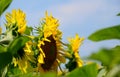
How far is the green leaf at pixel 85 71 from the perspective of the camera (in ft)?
1.60

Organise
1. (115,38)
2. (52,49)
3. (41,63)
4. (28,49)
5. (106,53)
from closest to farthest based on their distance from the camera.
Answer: (106,53)
(115,38)
(28,49)
(41,63)
(52,49)

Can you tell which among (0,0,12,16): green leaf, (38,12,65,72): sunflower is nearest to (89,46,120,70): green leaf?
(0,0,12,16): green leaf

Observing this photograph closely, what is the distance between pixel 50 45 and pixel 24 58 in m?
0.23

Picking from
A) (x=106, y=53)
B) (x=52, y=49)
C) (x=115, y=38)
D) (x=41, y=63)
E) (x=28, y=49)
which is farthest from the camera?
(x=52, y=49)

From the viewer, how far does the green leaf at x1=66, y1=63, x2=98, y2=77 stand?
49 cm

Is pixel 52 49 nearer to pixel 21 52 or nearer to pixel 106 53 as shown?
pixel 21 52

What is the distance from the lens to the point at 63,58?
5.73 feet

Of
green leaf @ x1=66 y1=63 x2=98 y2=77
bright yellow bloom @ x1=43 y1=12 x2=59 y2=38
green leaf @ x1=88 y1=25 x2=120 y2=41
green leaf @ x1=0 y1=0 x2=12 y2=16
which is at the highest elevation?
green leaf @ x1=0 y1=0 x2=12 y2=16

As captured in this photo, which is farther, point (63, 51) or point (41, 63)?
point (63, 51)

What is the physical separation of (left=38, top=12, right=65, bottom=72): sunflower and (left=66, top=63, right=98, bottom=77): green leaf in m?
1.02

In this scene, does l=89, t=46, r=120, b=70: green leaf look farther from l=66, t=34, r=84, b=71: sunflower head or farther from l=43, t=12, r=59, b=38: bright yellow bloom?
l=66, t=34, r=84, b=71: sunflower head

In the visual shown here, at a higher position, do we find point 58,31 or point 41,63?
point 58,31

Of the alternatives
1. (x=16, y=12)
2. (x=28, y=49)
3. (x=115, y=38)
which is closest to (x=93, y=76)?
(x=115, y=38)

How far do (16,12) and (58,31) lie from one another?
0.28 metres
